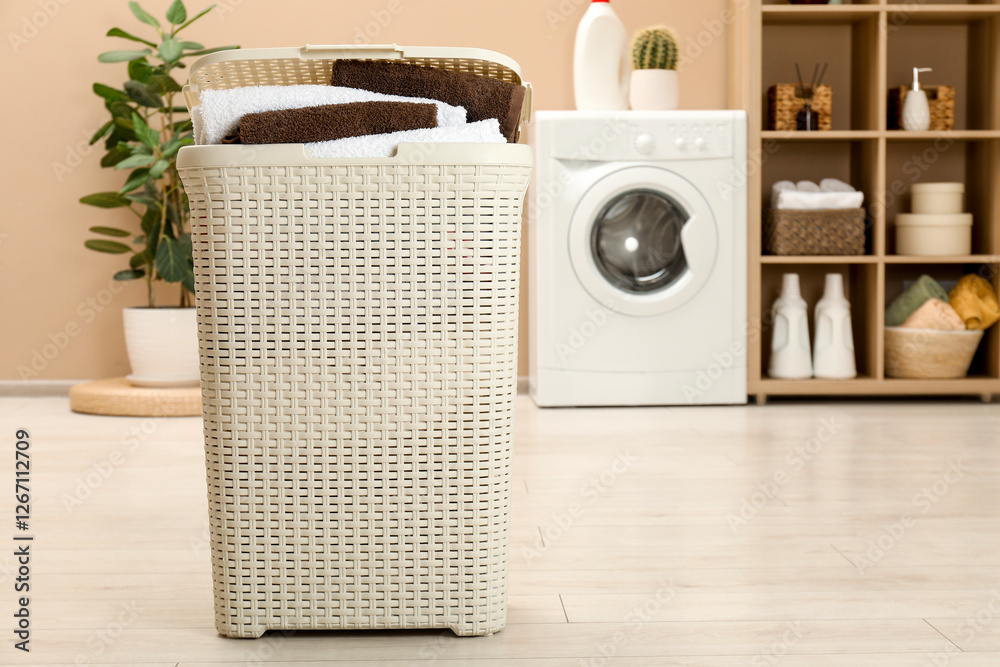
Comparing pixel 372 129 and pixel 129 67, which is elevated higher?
pixel 129 67

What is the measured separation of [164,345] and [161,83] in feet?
2.40

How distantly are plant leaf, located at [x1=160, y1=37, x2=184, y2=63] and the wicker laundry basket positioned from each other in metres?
1.86

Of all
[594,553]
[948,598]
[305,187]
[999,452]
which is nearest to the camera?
[305,187]

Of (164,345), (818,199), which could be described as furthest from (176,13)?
(818,199)

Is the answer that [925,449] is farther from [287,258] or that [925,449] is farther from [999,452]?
[287,258]

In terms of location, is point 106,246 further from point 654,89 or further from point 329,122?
point 329,122

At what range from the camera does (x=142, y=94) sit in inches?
107

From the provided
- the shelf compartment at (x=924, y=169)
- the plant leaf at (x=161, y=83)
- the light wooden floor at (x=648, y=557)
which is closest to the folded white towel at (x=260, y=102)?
the light wooden floor at (x=648, y=557)

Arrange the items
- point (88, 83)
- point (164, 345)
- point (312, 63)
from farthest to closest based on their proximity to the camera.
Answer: point (88, 83) < point (164, 345) < point (312, 63)

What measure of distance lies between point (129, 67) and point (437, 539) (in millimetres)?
2259

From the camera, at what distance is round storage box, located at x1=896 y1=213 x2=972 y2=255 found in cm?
289

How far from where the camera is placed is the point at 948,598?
1.17 m

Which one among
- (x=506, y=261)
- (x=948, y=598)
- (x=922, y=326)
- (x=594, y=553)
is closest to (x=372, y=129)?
(x=506, y=261)

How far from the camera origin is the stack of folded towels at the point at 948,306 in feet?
9.43
